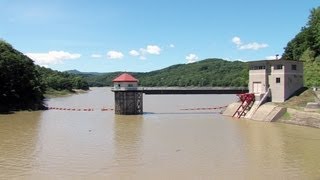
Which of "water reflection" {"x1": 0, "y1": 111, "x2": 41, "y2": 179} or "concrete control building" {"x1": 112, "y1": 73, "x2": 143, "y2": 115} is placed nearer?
"water reflection" {"x1": 0, "y1": 111, "x2": 41, "y2": 179}

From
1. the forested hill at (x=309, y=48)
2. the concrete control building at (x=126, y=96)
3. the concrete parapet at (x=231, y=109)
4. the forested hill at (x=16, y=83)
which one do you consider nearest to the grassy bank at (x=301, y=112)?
the concrete parapet at (x=231, y=109)

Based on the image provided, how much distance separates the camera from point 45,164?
26031 mm

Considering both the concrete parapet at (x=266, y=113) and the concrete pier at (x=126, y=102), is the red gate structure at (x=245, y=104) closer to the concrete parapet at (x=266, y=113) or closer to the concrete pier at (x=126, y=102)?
the concrete parapet at (x=266, y=113)

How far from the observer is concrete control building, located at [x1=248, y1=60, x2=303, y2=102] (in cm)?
5569

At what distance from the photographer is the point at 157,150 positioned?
102 feet

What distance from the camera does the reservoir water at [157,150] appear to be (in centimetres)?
→ 2414

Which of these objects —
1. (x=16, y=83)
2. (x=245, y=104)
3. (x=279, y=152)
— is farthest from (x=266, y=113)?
(x=16, y=83)

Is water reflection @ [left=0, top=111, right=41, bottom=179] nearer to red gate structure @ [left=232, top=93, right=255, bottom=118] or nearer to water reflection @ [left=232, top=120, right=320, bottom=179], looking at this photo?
water reflection @ [left=232, top=120, right=320, bottom=179]

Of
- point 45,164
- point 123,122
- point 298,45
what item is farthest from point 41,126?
point 298,45

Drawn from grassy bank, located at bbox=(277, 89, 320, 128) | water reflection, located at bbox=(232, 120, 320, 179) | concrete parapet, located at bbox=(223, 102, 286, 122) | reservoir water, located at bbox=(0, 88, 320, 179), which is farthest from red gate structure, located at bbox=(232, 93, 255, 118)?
water reflection, located at bbox=(232, 120, 320, 179)

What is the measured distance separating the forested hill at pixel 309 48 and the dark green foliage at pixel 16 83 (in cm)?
4379

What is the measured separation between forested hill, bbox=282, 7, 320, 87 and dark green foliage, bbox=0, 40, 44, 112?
43.8 meters

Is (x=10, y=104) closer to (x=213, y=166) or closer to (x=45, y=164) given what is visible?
(x=45, y=164)

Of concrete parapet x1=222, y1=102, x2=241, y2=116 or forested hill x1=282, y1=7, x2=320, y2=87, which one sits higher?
forested hill x1=282, y1=7, x2=320, y2=87
